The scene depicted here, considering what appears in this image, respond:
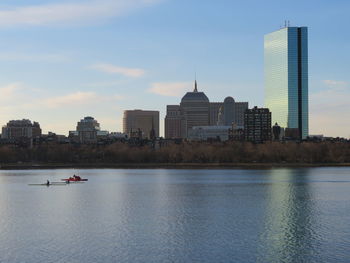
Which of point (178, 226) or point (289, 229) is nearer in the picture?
point (289, 229)

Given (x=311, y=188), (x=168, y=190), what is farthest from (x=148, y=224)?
(x=311, y=188)

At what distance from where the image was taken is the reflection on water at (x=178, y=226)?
2071 inches

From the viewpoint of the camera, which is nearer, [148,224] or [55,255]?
[55,255]

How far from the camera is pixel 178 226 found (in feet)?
218

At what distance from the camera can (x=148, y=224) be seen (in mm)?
67875

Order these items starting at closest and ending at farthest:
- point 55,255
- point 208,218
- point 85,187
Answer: point 55,255 < point 208,218 < point 85,187

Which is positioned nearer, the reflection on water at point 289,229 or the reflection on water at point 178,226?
the reflection on water at point 289,229

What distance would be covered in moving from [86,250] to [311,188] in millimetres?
65819

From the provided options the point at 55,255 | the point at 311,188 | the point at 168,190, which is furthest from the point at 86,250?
the point at 311,188

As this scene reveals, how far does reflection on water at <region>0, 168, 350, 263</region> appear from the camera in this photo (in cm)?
5259

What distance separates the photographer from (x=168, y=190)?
11181cm

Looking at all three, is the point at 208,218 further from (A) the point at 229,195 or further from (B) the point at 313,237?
(A) the point at 229,195

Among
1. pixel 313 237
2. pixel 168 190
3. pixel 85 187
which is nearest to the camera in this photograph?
pixel 313 237

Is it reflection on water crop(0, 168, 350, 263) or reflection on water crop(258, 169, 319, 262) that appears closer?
reflection on water crop(258, 169, 319, 262)
